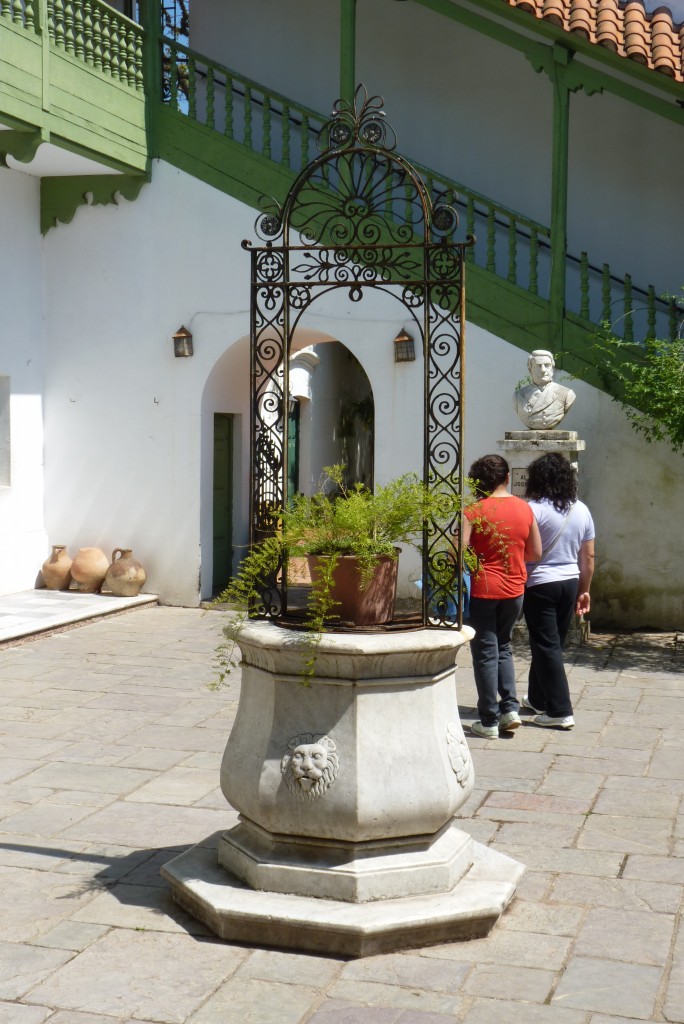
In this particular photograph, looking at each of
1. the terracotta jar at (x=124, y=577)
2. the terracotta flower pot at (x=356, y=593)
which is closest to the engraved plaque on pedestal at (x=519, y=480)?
the terracotta jar at (x=124, y=577)

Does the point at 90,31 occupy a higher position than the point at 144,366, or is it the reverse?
the point at 90,31

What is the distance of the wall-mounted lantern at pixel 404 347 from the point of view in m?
11.9

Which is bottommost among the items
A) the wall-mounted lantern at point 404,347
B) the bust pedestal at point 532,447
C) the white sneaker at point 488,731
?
the white sneaker at point 488,731

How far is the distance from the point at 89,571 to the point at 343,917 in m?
8.70

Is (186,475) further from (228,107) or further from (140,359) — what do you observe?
(228,107)

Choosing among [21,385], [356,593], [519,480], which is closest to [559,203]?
[519,480]

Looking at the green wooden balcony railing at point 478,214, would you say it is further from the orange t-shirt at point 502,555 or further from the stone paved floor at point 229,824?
the orange t-shirt at point 502,555

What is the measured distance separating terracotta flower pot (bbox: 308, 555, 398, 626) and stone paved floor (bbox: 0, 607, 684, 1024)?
1219mm

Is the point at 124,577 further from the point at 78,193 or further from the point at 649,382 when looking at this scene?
the point at 649,382

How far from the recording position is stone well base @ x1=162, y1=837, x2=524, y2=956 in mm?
4277

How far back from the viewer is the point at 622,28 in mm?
11641

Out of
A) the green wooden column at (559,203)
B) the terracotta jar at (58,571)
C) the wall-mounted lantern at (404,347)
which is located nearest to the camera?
the green wooden column at (559,203)

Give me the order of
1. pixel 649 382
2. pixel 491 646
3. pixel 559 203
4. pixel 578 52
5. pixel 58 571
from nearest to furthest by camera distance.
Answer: pixel 491 646 < pixel 649 382 < pixel 578 52 < pixel 559 203 < pixel 58 571

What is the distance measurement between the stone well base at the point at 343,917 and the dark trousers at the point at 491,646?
8.53 feet
